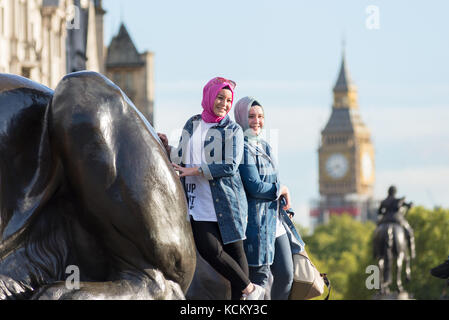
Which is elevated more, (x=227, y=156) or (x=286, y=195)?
(x=227, y=156)

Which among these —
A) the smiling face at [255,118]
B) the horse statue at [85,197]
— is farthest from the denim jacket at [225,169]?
the horse statue at [85,197]

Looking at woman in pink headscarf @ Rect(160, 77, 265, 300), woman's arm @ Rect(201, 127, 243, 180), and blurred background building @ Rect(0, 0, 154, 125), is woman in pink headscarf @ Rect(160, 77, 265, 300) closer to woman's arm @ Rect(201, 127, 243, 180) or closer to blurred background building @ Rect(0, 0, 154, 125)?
woman's arm @ Rect(201, 127, 243, 180)

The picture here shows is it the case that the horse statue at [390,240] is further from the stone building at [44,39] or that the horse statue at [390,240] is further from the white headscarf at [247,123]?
the white headscarf at [247,123]

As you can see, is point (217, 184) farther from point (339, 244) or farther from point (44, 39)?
point (339, 244)

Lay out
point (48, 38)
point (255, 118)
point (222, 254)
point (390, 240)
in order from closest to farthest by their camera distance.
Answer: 1. point (222, 254)
2. point (255, 118)
3. point (390, 240)
4. point (48, 38)

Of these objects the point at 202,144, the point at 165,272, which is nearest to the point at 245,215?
the point at 202,144

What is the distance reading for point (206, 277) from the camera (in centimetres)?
542

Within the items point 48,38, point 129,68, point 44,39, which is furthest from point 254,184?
point 129,68

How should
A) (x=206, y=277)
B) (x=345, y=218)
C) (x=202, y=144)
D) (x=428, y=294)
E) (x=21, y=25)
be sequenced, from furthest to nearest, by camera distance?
(x=345, y=218) < (x=428, y=294) < (x=21, y=25) < (x=202, y=144) < (x=206, y=277)

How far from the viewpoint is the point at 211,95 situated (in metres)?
5.64

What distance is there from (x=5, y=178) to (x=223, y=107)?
1352mm

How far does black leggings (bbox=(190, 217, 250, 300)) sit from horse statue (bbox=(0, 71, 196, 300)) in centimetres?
66

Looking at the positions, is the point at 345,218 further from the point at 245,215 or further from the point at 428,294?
the point at 245,215

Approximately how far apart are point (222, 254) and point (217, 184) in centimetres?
36
